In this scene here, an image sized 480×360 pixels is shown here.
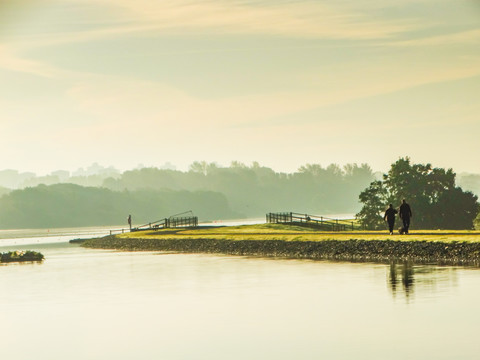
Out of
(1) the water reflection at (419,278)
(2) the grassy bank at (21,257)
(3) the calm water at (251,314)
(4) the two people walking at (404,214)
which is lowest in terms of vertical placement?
(3) the calm water at (251,314)

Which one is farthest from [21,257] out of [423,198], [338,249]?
[423,198]

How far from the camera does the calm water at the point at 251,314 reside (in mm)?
26562

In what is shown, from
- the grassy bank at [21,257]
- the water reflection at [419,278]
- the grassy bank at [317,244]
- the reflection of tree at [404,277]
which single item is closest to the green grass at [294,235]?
the grassy bank at [317,244]

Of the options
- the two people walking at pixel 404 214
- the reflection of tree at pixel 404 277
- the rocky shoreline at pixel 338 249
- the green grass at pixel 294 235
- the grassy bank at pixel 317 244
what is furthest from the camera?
the two people walking at pixel 404 214

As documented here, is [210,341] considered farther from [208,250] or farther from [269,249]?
[208,250]

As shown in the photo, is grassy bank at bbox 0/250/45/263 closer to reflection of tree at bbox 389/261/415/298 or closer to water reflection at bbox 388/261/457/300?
reflection of tree at bbox 389/261/415/298

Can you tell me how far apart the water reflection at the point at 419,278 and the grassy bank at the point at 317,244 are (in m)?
3.18

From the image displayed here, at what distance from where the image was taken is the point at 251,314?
33812mm

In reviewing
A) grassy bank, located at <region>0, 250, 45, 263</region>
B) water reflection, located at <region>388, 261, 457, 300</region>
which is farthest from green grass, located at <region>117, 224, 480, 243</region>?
grassy bank, located at <region>0, 250, 45, 263</region>

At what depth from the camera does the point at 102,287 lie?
47.8m

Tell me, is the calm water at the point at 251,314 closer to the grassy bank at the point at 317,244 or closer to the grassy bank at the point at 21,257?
the grassy bank at the point at 317,244

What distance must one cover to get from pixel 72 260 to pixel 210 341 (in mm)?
49975

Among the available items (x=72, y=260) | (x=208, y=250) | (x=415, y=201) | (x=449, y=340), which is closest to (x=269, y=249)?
(x=208, y=250)

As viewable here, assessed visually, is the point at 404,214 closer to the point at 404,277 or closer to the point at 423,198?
the point at 404,277
